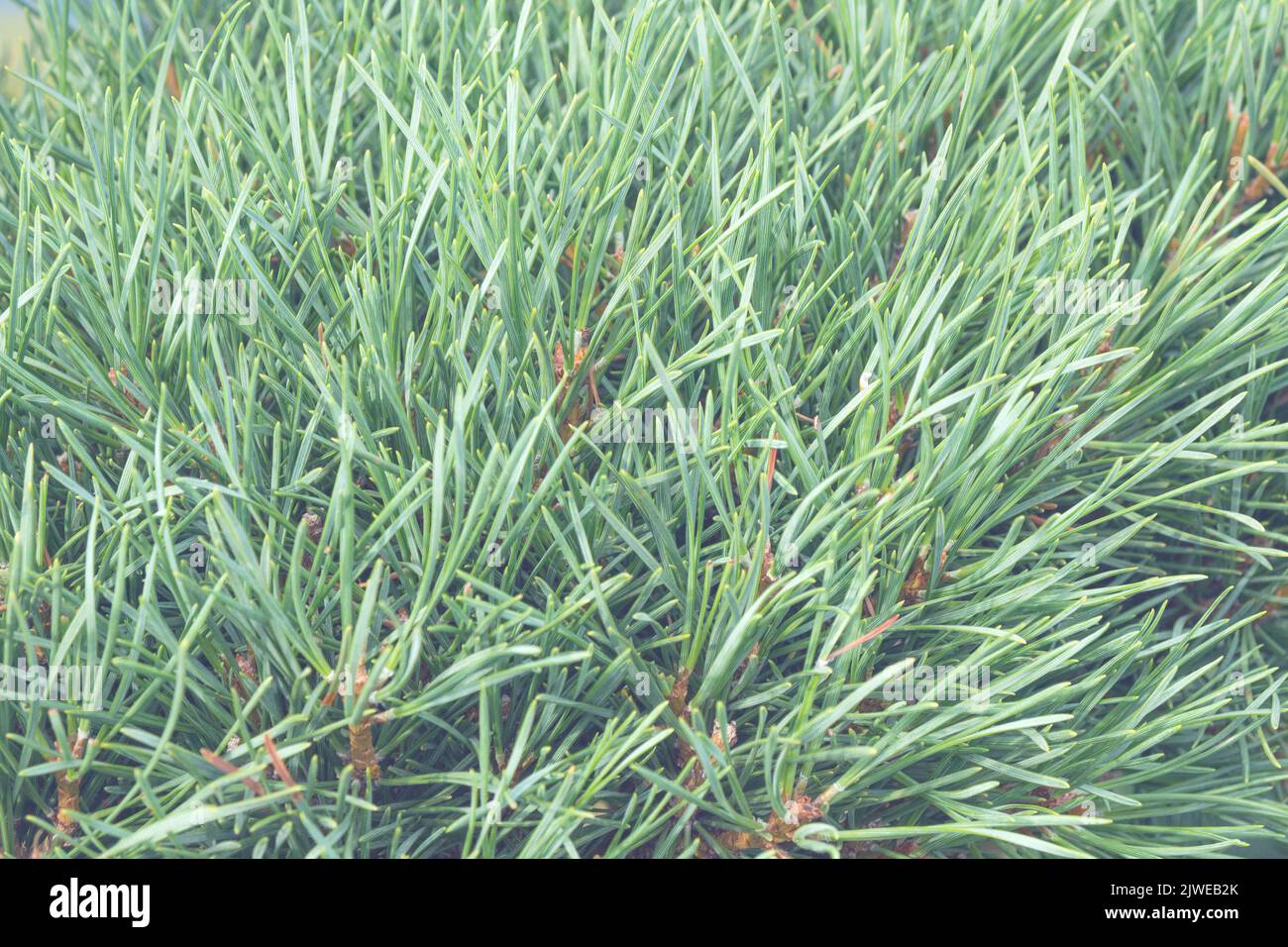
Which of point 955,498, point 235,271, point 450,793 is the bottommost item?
point 450,793

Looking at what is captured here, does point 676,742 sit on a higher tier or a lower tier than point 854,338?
lower

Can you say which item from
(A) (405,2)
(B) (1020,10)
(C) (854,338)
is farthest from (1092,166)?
(A) (405,2)

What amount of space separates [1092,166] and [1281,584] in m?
0.26

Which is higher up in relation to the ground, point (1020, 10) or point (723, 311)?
point (1020, 10)

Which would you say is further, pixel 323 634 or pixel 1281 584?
pixel 1281 584

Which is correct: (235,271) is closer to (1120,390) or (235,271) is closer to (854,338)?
(854,338)

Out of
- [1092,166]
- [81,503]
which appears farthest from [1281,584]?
[81,503]

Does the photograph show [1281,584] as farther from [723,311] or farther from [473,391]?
[473,391]

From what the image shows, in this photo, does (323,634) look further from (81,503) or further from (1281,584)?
(1281,584)

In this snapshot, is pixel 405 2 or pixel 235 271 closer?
pixel 235 271

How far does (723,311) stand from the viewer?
0.46m

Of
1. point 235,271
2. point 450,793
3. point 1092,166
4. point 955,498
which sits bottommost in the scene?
point 450,793

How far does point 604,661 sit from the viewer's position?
0.42 meters

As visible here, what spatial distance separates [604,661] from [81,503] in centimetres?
24
